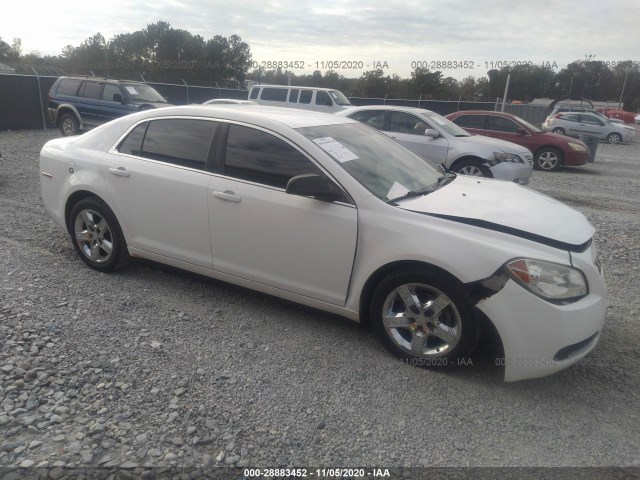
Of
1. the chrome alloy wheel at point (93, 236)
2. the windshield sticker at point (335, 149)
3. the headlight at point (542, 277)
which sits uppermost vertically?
the windshield sticker at point (335, 149)

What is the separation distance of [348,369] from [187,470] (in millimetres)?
1226

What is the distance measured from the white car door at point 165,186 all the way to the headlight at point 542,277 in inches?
88.5

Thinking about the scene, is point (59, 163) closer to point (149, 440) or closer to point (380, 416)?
point (149, 440)

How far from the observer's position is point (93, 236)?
4578 millimetres

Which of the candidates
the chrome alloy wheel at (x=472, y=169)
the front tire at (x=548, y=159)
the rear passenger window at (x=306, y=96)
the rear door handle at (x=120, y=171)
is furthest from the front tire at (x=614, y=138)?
the rear door handle at (x=120, y=171)

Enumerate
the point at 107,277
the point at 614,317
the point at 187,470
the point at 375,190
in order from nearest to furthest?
the point at 187,470, the point at 375,190, the point at 614,317, the point at 107,277

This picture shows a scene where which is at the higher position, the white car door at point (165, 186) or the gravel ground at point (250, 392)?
the white car door at point (165, 186)

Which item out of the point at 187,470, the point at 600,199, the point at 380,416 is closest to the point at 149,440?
the point at 187,470

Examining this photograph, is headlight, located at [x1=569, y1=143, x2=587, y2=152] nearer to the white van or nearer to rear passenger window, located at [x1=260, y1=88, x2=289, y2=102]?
the white van

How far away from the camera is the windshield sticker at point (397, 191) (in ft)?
11.3

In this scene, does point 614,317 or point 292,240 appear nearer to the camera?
point 292,240

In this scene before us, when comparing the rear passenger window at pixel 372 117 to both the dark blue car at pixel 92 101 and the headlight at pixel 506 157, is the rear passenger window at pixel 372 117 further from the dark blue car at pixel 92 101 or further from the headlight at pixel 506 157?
the dark blue car at pixel 92 101

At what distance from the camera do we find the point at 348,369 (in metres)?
3.24

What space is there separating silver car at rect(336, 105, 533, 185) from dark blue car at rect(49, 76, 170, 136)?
22.0 ft
